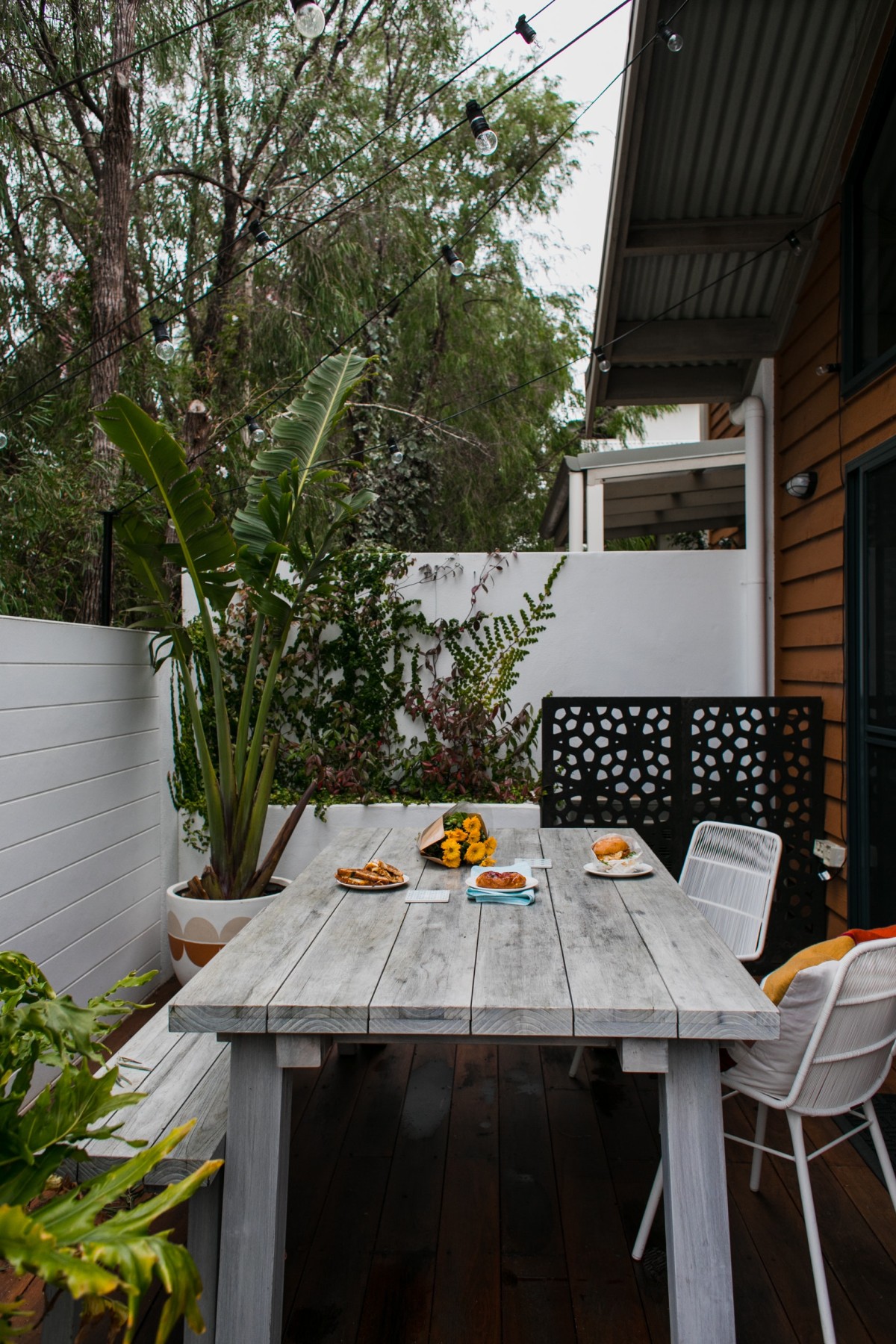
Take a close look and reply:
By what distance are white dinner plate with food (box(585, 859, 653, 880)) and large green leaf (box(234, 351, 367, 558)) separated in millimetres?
1996

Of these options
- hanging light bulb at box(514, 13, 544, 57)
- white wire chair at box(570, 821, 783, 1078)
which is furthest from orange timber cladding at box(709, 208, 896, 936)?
hanging light bulb at box(514, 13, 544, 57)

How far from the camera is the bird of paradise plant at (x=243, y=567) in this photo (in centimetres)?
406

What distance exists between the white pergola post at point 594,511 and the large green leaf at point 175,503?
2.51 metres

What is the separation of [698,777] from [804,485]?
1.40 metres

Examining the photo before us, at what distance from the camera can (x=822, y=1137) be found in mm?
2889

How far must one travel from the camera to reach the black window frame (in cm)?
357

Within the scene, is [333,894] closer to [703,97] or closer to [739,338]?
[703,97]

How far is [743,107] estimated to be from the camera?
370 centimetres

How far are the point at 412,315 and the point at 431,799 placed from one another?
21.2ft

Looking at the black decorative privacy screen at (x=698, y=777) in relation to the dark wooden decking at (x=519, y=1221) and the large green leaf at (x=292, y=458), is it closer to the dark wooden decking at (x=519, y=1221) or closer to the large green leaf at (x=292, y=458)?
the dark wooden decking at (x=519, y=1221)

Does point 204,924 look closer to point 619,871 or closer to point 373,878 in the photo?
point 373,878

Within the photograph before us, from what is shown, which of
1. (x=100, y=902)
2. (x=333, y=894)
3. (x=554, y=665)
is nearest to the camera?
(x=333, y=894)

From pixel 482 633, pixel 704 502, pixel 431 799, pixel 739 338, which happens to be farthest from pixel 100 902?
pixel 704 502

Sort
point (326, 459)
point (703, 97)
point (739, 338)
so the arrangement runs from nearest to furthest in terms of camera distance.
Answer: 1. point (703, 97)
2. point (739, 338)
3. point (326, 459)
